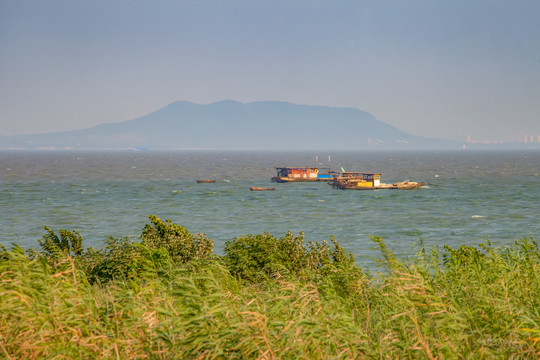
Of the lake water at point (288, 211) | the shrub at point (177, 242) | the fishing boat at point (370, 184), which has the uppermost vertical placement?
the shrub at point (177, 242)

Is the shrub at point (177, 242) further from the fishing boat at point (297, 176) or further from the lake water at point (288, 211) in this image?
the fishing boat at point (297, 176)

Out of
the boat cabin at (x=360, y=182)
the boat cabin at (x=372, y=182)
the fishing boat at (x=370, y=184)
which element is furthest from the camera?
the fishing boat at (x=370, y=184)

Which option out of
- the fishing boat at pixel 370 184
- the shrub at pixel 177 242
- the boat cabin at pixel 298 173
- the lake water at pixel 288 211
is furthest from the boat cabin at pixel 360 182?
the shrub at pixel 177 242

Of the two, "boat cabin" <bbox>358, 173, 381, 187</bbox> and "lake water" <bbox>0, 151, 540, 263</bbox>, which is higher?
"boat cabin" <bbox>358, 173, 381, 187</bbox>

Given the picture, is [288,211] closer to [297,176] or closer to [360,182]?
[360,182]

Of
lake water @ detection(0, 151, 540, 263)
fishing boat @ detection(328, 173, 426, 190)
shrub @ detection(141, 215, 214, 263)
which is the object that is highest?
shrub @ detection(141, 215, 214, 263)

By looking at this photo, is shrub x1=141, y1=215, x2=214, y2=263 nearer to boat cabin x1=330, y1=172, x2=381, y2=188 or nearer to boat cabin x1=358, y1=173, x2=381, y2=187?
boat cabin x1=358, y1=173, x2=381, y2=187

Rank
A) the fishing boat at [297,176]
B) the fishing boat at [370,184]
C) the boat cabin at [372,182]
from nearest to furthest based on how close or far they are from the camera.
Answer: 1. the boat cabin at [372,182]
2. the fishing boat at [370,184]
3. the fishing boat at [297,176]

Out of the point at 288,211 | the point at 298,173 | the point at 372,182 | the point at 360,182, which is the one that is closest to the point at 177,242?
the point at 288,211

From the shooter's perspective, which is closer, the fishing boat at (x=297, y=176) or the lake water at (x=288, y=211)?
the lake water at (x=288, y=211)

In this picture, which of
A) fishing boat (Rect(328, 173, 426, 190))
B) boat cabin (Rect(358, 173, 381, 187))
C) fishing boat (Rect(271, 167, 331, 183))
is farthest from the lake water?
fishing boat (Rect(271, 167, 331, 183))

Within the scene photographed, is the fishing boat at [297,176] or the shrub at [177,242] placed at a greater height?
the shrub at [177,242]

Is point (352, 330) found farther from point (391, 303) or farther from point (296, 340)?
point (391, 303)

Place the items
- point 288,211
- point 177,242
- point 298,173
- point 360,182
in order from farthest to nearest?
point 298,173 < point 360,182 < point 288,211 < point 177,242
